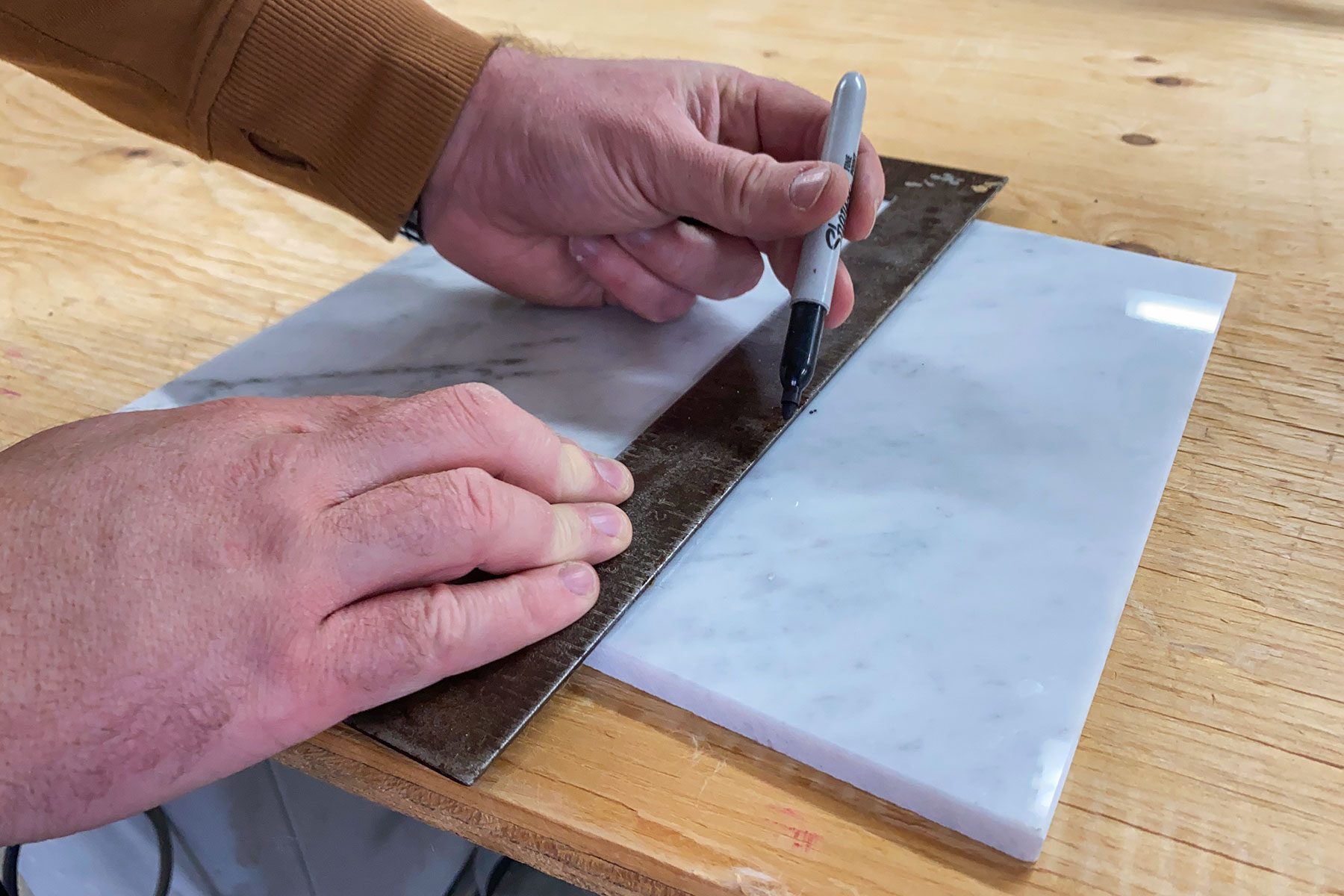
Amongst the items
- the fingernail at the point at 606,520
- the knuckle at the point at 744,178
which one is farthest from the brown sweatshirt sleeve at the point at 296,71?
the fingernail at the point at 606,520

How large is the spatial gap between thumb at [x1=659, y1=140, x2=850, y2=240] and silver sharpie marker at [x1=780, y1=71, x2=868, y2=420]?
0.02m

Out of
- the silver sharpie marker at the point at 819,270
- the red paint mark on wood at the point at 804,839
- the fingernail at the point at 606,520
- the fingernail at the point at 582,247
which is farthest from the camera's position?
the fingernail at the point at 582,247

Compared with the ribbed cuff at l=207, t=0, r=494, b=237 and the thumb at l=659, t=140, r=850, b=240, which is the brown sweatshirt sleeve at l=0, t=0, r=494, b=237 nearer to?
the ribbed cuff at l=207, t=0, r=494, b=237

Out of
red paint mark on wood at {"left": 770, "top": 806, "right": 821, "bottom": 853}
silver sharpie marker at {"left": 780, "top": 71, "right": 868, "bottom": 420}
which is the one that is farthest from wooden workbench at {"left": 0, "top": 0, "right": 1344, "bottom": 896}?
silver sharpie marker at {"left": 780, "top": 71, "right": 868, "bottom": 420}

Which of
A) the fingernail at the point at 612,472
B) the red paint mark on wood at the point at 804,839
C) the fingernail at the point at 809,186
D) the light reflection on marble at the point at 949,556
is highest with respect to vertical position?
the fingernail at the point at 809,186

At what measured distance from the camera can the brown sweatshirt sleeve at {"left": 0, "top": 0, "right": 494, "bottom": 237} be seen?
2.41 feet

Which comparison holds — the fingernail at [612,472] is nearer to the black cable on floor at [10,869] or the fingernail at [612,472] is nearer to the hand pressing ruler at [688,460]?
the hand pressing ruler at [688,460]

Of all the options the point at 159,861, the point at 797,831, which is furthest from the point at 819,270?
the point at 159,861

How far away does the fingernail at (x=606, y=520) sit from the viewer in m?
0.53

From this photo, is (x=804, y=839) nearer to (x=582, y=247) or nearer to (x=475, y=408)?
(x=475, y=408)

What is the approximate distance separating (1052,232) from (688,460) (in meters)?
0.47

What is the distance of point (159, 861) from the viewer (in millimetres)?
773

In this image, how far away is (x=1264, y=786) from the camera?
431mm

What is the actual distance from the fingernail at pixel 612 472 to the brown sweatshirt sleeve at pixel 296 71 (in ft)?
1.07
